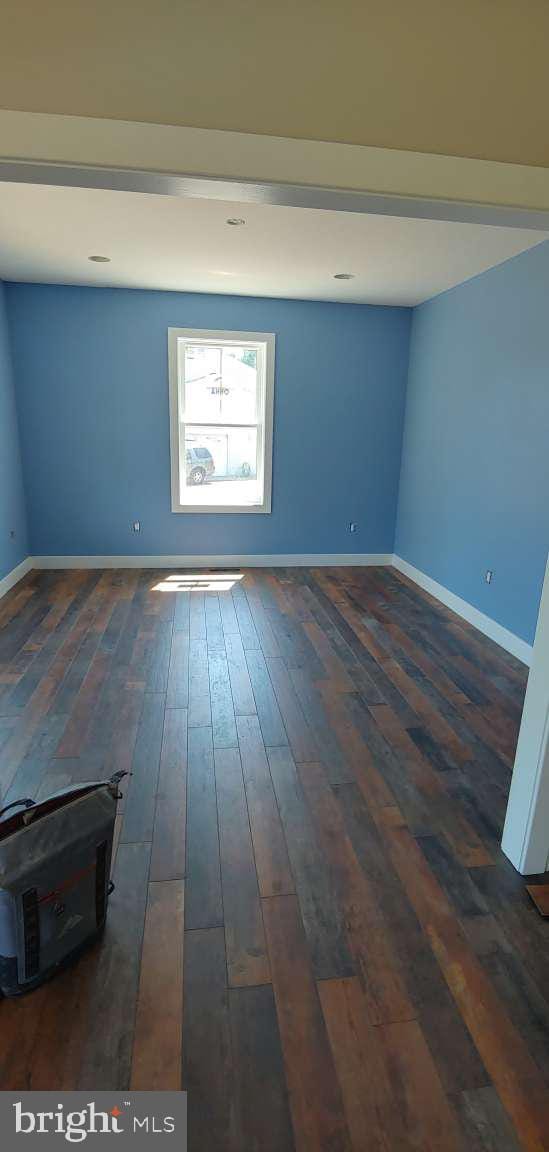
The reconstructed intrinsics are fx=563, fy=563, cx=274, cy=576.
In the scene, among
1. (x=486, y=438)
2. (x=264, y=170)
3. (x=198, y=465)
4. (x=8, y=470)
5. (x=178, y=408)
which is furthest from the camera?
(x=198, y=465)

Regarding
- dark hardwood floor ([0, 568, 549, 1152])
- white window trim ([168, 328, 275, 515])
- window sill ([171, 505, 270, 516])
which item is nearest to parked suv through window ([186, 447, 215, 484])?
white window trim ([168, 328, 275, 515])

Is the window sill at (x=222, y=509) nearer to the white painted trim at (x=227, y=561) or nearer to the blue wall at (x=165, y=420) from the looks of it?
the blue wall at (x=165, y=420)

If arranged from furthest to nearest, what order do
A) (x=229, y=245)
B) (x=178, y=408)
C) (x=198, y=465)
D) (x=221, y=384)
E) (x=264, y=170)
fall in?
(x=198, y=465), (x=221, y=384), (x=178, y=408), (x=229, y=245), (x=264, y=170)

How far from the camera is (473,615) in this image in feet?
14.1

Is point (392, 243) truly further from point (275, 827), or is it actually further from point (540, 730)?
point (275, 827)

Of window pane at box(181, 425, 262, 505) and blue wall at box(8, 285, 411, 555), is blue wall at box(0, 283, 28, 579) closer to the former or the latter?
blue wall at box(8, 285, 411, 555)

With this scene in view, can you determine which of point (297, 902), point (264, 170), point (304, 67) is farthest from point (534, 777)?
point (304, 67)

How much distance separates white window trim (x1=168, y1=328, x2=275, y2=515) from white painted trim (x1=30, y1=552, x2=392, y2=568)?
48cm

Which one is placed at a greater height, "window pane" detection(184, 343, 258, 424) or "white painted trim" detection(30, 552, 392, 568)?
"window pane" detection(184, 343, 258, 424)

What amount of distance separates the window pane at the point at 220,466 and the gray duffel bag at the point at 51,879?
421 cm

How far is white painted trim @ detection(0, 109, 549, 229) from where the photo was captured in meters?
1.29

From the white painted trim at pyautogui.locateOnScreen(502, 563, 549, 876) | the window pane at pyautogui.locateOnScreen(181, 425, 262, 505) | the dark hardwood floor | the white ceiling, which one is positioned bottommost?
the dark hardwood floor

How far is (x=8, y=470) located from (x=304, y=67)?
164 inches

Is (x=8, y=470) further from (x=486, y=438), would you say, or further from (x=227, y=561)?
(x=486, y=438)
